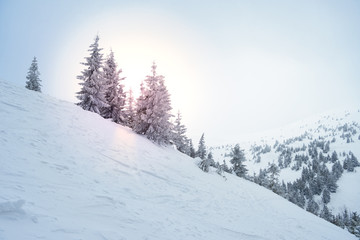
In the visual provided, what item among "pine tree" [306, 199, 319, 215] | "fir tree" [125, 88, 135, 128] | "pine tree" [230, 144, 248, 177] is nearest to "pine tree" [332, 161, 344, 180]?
"pine tree" [306, 199, 319, 215]

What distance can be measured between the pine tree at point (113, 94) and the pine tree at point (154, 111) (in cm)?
574

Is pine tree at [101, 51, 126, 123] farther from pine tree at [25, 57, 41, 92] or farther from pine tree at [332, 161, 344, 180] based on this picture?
pine tree at [332, 161, 344, 180]

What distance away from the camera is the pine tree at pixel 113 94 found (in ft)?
107

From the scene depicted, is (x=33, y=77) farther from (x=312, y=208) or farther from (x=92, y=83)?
(x=312, y=208)

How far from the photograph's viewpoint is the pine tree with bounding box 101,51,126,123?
107 ft

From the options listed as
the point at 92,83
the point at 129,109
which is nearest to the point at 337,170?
the point at 129,109

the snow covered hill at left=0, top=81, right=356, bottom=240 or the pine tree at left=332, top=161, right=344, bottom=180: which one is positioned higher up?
the pine tree at left=332, top=161, right=344, bottom=180

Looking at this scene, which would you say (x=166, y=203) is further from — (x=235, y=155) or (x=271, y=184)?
(x=271, y=184)

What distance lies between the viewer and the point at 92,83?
28.1m

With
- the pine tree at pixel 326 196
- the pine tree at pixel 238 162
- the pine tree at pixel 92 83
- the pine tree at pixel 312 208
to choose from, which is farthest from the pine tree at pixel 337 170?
the pine tree at pixel 92 83

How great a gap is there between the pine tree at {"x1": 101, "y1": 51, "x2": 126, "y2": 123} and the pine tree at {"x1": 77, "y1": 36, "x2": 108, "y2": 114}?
3.24 m

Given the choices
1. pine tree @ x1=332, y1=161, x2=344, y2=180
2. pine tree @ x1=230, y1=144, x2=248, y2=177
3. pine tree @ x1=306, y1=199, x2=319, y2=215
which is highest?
pine tree @ x1=332, y1=161, x2=344, y2=180

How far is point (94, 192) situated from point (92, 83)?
2181 cm

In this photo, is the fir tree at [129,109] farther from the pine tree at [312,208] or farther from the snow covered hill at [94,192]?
the pine tree at [312,208]
